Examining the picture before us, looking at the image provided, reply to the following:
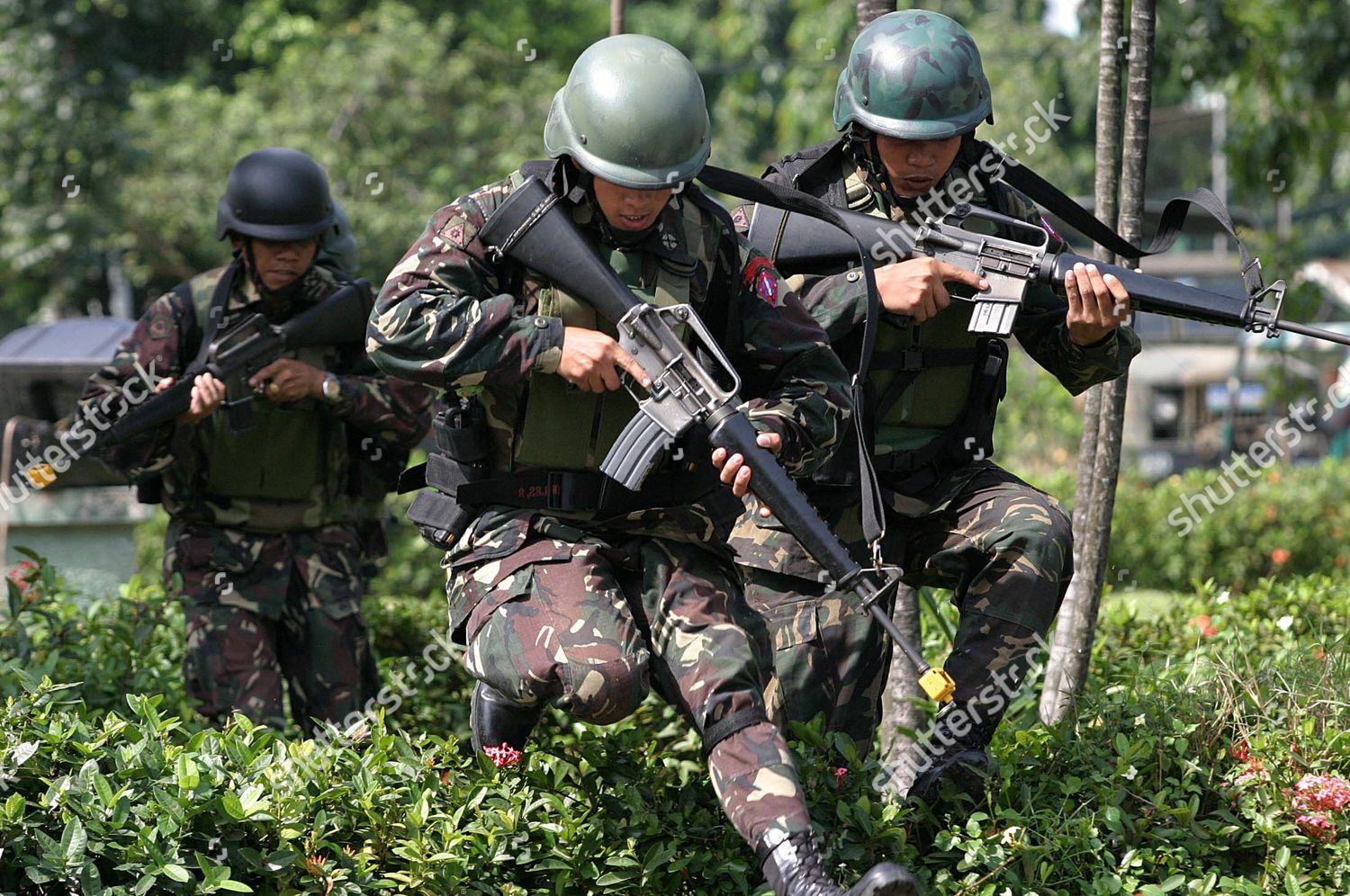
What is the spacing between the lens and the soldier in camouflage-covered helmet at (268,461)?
5.55 meters

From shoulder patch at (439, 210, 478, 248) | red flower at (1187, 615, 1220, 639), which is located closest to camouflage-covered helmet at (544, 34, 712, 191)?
shoulder patch at (439, 210, 478, 248)

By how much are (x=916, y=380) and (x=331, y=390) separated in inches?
82.7

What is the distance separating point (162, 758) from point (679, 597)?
119cm

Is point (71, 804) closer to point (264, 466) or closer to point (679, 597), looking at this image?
point (679, 597)

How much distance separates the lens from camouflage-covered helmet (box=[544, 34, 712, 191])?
12.0 feet

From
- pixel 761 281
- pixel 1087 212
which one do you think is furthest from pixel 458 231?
pixel 1087 212

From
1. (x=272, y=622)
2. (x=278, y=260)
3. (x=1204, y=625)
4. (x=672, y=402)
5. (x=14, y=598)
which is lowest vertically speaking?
(x=272, y=622)

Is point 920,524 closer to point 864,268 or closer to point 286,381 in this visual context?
point 864,268

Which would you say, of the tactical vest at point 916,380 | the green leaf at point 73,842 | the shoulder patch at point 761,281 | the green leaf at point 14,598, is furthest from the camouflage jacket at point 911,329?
the green leaf at point 14,598

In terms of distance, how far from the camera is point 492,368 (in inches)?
143

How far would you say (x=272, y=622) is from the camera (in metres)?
5.70

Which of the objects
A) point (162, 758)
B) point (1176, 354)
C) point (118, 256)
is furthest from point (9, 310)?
point (162, 758)

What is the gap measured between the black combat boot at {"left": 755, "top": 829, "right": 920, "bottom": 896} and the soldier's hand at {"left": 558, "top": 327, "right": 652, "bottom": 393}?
40.1 inches

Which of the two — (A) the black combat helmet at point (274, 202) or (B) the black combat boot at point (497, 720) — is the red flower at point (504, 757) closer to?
(B) the black combat boot at point (497, 720)
